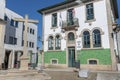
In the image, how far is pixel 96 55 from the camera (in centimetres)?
1584

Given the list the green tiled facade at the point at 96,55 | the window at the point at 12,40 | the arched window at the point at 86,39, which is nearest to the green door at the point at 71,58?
the green tiled facade at the point at 96,55

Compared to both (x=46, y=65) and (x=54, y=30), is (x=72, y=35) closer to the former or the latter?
(x=54, y=30)

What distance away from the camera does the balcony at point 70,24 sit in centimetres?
1783

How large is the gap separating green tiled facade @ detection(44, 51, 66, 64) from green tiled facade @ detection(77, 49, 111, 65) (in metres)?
2.48

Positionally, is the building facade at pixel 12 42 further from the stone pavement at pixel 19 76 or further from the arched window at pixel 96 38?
the stone pavement at pixel 19 76

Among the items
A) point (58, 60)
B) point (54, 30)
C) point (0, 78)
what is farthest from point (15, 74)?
point (54, 30)

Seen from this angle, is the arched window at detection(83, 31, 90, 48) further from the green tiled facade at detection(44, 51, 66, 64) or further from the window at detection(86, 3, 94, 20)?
the green tiled facade at detection(44, 51, 66, 64)

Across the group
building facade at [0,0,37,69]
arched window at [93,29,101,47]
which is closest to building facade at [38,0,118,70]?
arched window at [93,29,101,47]

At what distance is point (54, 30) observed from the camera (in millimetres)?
20234

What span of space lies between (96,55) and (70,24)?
19.0ft

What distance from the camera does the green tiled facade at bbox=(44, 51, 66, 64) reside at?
1875 cm

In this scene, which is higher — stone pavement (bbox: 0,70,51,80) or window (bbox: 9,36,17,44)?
window (bbox: 9,36,17,44)

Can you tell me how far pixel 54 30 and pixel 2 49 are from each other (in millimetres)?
→ 8529

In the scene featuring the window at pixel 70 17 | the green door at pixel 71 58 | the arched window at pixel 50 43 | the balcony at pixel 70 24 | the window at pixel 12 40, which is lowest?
the green door at pixel 71 58
